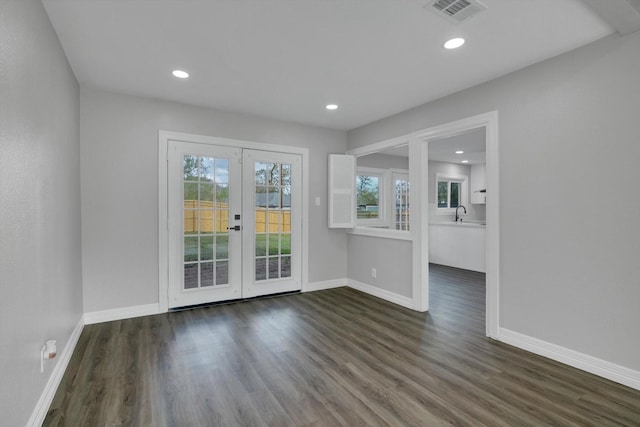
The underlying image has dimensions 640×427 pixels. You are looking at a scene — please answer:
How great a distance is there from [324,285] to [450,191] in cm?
507

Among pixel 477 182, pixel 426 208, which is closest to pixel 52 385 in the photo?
pixel 426 208

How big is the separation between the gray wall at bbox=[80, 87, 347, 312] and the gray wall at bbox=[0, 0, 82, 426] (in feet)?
2.39

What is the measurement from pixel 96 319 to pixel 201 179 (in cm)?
193

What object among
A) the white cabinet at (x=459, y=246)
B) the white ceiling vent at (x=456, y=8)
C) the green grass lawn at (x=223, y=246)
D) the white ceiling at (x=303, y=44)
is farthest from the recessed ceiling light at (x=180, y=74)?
the white cabinet at (x=459, y=246)

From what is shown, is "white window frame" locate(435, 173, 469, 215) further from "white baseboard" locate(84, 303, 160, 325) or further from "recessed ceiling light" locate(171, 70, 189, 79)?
"white baseboard" locate(84, 303, 160, 325)

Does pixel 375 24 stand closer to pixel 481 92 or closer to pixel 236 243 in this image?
pixel 481 92

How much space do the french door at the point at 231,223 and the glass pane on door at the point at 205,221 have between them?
11mm

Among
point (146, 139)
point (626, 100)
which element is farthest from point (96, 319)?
point (626, 100)

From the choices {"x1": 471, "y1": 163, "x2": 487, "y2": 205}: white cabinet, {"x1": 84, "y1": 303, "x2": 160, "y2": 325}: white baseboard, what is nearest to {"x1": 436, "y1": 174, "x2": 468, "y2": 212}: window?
{"x1": 471, "y1": 163, "x2": 487, "y2": 205}: white cabinet

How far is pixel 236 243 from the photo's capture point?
4273 mm

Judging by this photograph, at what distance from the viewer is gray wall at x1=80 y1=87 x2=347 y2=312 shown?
136 inches

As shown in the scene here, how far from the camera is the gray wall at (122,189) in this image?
345 centimetres

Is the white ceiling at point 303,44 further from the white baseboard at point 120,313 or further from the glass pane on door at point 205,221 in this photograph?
the white baseboard at point 120,313

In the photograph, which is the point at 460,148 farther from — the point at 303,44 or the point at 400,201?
the point at 303,44
